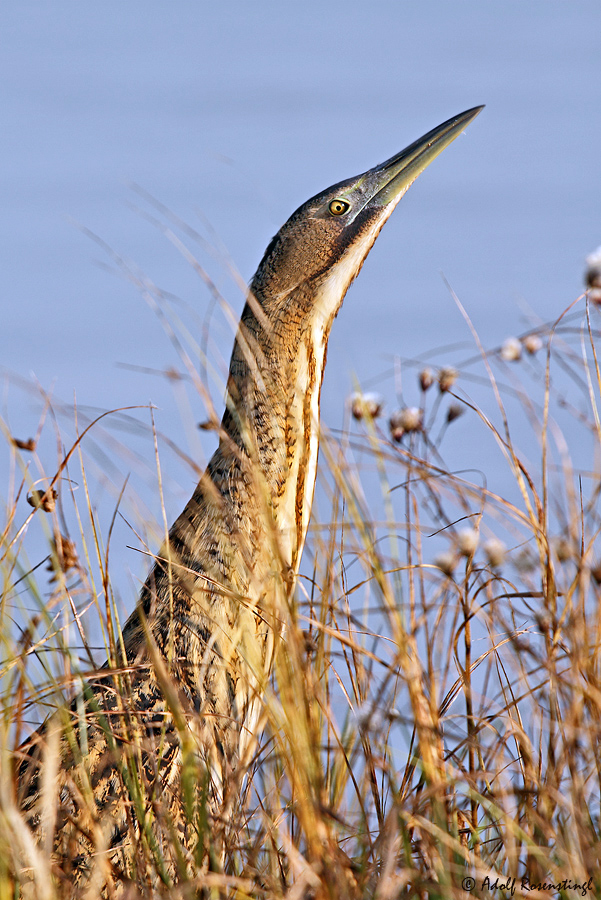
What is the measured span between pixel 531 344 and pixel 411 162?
41.8 inches

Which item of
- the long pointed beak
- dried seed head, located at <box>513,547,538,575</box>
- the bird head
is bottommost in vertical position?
dried seed head, located at <box>513,547,538,575</box>

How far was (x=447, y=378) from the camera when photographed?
1724 millimetres

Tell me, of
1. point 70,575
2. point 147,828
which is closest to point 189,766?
point 147,828

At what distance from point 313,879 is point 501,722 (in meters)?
0.56

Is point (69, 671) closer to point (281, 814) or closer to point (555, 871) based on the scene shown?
point (281, 814)

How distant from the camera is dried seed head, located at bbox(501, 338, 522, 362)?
1706 mm

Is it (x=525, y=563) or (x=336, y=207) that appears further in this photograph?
(x=336, y=207)

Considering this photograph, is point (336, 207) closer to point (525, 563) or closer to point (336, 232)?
point (336, 232)

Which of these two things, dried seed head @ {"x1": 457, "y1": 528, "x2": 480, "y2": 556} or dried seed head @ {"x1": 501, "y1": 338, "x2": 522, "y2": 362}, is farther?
dried seed head @ {"x1": 501, "y1": 338, "x2": 522, "y2": 362}

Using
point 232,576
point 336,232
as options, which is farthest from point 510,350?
point 336,232

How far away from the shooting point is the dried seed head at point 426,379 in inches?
69.5

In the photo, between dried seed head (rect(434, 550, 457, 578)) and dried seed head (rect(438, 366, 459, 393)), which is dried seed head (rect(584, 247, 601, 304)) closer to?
dried seed head (rect(438, 366, 459, 393))

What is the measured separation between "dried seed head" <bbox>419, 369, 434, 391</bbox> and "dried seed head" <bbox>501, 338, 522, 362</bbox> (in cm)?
13

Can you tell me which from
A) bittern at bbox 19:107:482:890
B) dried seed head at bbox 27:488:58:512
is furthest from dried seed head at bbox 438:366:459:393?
dried seed head at bbox 27:488:58:512
